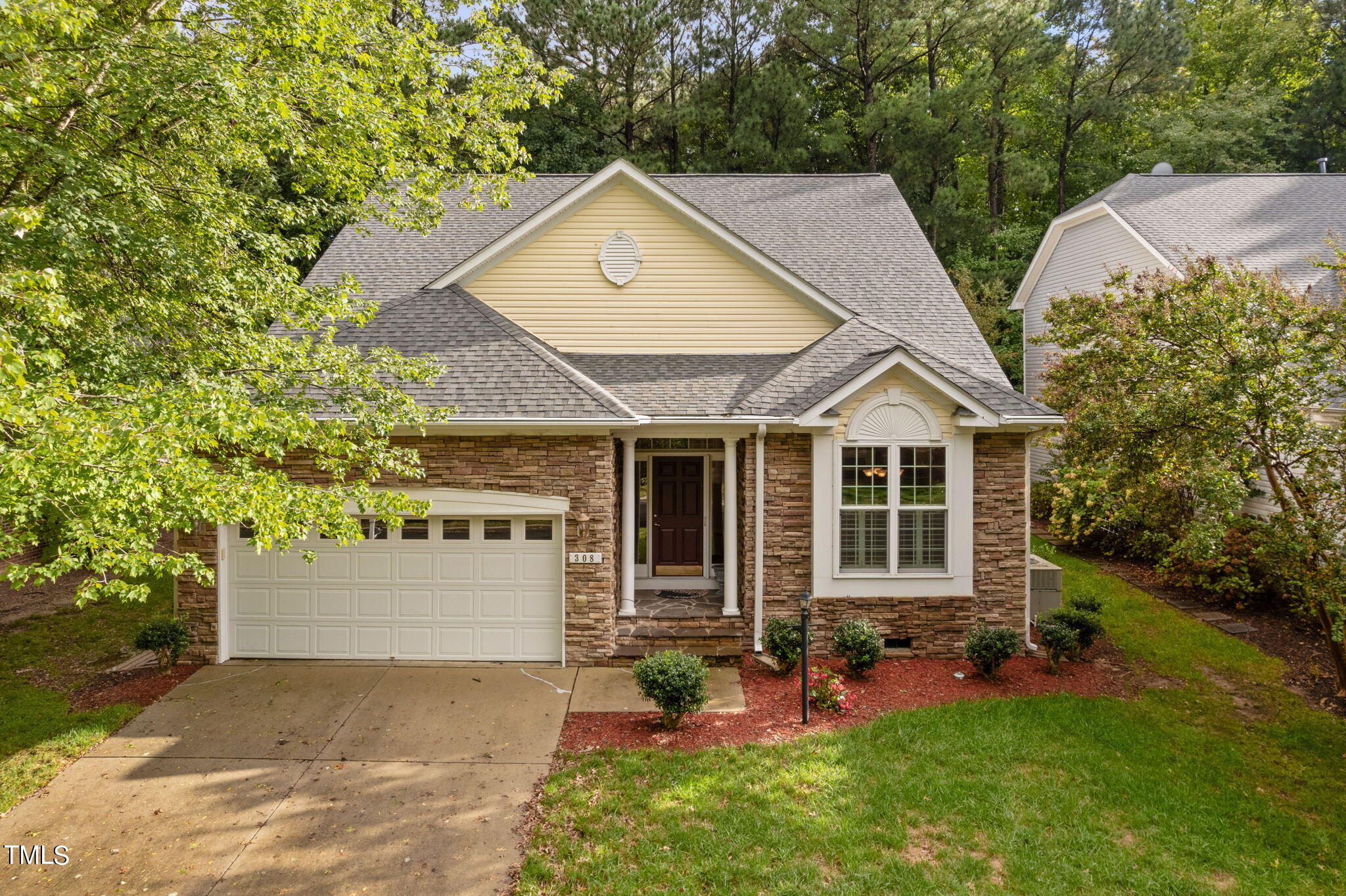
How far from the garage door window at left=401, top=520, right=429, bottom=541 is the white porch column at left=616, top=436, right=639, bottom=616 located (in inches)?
105

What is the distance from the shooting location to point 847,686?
337 inches

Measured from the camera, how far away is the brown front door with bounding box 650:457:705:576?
11.5 m

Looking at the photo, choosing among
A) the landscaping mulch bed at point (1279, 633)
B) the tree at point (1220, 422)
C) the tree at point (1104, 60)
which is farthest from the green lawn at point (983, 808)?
the tree at point (1104, 60)

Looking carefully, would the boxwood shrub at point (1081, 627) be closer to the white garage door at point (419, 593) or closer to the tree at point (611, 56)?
the white garage door at point (419, 593)

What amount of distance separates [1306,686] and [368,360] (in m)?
12.6

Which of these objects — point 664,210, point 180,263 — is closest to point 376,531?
point 180,263

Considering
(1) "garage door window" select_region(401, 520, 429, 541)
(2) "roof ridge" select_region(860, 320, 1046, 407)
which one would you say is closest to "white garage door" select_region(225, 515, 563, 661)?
(1) "garage door window" select_region(401, 520, 429, 541)

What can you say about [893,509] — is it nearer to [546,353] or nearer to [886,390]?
[886,390]

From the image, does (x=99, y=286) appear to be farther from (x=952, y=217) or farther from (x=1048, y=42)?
(x=1048, y=42)

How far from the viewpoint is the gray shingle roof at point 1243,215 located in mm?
14539

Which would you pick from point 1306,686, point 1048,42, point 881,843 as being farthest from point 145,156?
point 1048,42

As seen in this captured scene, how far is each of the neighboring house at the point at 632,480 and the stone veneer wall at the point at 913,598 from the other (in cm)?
3

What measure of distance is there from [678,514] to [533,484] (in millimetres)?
3262

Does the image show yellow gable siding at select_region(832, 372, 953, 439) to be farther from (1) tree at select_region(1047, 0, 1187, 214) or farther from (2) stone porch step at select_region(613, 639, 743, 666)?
(1) tree at select_region(1047, 0, 1187, 214)
